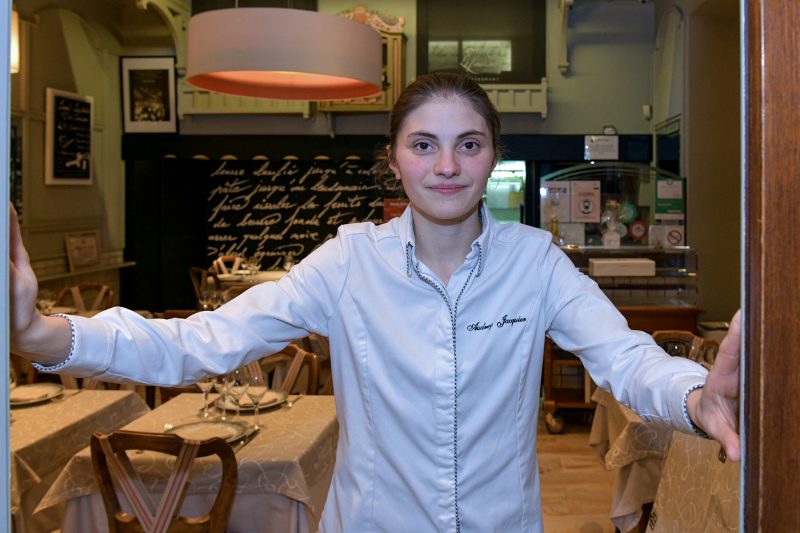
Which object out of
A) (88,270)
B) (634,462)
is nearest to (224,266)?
(88,270)

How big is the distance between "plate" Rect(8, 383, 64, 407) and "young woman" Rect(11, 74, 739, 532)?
2.35m

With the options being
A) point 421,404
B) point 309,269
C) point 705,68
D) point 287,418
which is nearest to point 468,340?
point 421,404

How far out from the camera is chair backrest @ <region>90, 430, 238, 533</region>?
252cm

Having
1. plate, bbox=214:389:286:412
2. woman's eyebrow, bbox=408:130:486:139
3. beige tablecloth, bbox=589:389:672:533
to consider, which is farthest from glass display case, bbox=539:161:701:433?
woman's eyebrow, bbox=408:130:486:139

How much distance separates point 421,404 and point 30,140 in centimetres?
714

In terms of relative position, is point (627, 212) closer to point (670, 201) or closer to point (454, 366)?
point (670, 201)

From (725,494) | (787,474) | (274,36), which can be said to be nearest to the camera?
(787,474)

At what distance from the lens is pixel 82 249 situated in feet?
27.8

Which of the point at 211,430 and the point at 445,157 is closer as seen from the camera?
the point at 445,157

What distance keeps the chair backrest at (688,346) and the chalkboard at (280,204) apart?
582 cm

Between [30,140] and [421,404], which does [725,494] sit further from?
[30,140]

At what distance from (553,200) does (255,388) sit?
151 inches

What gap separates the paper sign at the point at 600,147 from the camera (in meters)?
9.03

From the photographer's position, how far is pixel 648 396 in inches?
44.8
